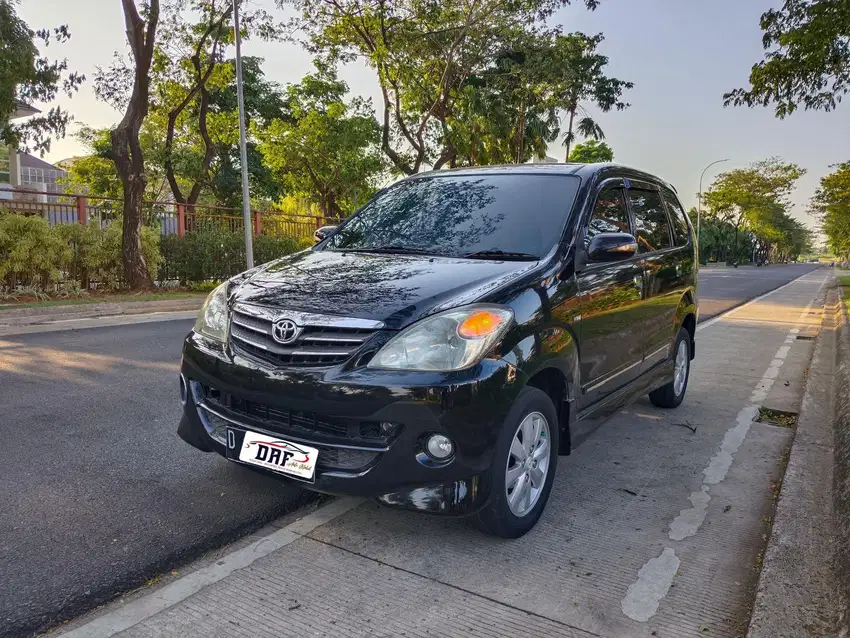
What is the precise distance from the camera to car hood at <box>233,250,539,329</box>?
2.78 metres

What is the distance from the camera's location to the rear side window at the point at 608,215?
372cm

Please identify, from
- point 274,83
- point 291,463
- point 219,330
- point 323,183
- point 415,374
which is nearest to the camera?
point 415,374

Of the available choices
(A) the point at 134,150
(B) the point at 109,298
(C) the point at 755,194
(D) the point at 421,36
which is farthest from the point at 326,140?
(C) the point at 755,194

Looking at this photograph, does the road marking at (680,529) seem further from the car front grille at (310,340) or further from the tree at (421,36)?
the tree at (421,36)

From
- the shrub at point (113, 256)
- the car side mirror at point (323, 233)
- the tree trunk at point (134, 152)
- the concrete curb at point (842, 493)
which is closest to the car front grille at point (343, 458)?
the concrete curb at point (842, 493)

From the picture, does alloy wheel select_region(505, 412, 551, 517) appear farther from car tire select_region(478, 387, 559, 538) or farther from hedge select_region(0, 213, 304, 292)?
hedge select_region(0, 213, 304, 292)

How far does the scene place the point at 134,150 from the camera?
51.2ft

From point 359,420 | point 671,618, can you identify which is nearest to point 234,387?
point 359,420

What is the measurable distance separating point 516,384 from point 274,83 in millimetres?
39926

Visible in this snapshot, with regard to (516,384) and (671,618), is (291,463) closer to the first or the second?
(516,384)

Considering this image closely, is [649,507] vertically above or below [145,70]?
below

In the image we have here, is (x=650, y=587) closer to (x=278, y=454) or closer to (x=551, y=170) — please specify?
(x=278, y=454)

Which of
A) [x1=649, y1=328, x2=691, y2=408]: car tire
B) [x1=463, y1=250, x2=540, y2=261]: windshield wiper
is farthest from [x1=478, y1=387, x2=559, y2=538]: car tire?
[x1=649, y1=328, x2=691, y2=408]: car tire

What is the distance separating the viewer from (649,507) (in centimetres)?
352
